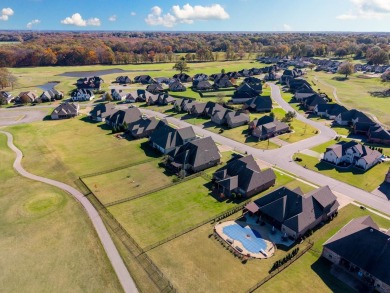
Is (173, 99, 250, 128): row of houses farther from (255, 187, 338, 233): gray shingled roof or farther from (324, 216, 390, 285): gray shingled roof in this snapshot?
(324, 216, 390, 285): gray shingled roof

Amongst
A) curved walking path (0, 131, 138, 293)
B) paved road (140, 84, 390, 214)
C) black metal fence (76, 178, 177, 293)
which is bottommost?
curved walking path (0, 131, 138, 293)

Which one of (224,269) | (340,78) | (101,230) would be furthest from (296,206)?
(340,78)

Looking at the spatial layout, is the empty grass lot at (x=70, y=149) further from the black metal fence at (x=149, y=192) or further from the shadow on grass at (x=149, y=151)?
the black metal fence at (x=149, y=192)

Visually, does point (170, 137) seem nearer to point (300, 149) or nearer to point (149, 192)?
point (149, 192)

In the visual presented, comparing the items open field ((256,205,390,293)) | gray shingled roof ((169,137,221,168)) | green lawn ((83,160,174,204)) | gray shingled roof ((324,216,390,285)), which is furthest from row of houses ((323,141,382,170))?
green lawn ((83,160,174,204))

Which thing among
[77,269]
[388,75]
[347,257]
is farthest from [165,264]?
[388,75]

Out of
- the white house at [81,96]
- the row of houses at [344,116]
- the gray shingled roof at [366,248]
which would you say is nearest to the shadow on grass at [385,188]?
the gray shingled roof at [366,248]
